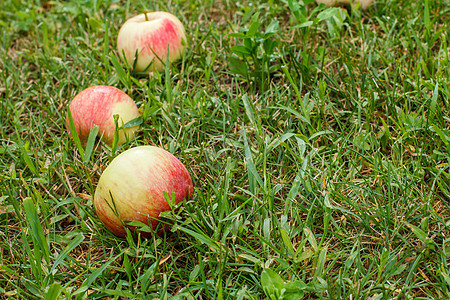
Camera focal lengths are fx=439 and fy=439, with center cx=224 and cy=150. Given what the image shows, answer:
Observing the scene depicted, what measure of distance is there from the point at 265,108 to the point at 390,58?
2.58ft

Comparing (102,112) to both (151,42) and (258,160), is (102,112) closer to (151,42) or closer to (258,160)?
(151,42)

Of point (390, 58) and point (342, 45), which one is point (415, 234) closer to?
point (390, 58)

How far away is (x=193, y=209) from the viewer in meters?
1.83

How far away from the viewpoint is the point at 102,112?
85.4 inches

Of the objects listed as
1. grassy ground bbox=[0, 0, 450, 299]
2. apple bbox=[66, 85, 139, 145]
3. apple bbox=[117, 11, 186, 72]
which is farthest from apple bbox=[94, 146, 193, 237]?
apple bbox=[117, 11, 186, 72]

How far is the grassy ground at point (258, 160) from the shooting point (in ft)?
5.27

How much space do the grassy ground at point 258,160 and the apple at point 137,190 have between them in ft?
0.25

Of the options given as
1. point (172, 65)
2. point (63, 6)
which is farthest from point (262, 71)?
point (63, 6)

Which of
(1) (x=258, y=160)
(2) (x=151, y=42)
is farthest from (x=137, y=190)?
(2) (x=151, y=42)

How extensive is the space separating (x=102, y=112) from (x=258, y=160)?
81 cm

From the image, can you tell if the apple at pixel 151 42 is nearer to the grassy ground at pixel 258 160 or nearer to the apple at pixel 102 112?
the grassy ground at pixel 258 160

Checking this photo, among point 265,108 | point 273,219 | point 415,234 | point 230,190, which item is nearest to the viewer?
point 415,234

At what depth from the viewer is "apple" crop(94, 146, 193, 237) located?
1695 mm

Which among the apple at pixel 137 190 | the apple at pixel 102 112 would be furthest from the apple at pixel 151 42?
the apple at pixel 137 190
